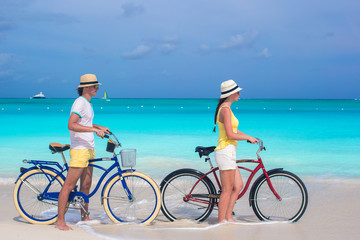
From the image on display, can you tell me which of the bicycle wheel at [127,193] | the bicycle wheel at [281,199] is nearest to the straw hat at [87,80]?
the bicycle wheel at [127,193]

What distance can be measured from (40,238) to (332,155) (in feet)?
38.8

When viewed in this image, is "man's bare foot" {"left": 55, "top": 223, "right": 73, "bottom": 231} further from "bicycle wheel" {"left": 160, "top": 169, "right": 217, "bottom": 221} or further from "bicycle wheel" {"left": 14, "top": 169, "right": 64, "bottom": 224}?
"bicycle wheel" {"left": 160, "top": 169, "right": 217, "bottom": 221}

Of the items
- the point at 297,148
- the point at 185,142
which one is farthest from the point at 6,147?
the point at 297,148

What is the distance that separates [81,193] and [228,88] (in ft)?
6.86

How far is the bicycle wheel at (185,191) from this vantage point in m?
4.73

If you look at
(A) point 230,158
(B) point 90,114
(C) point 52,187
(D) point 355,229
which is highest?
(B) point 90,114

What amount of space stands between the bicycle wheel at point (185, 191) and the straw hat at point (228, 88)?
3.36 feet

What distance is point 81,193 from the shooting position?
4574mm

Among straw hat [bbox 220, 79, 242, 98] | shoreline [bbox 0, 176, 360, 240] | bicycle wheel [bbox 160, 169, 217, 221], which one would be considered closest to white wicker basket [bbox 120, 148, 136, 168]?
bicycle wheel [bbox 160, 169, 217, 221]

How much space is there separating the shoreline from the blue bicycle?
7.5 inches

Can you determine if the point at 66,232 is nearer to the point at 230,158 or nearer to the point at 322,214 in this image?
the point at 230,158

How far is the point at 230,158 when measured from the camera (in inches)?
173

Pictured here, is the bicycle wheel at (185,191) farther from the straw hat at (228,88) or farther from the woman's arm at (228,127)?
the straw hat at (228,88)

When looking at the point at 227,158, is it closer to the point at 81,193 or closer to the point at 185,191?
the point at 185,191
